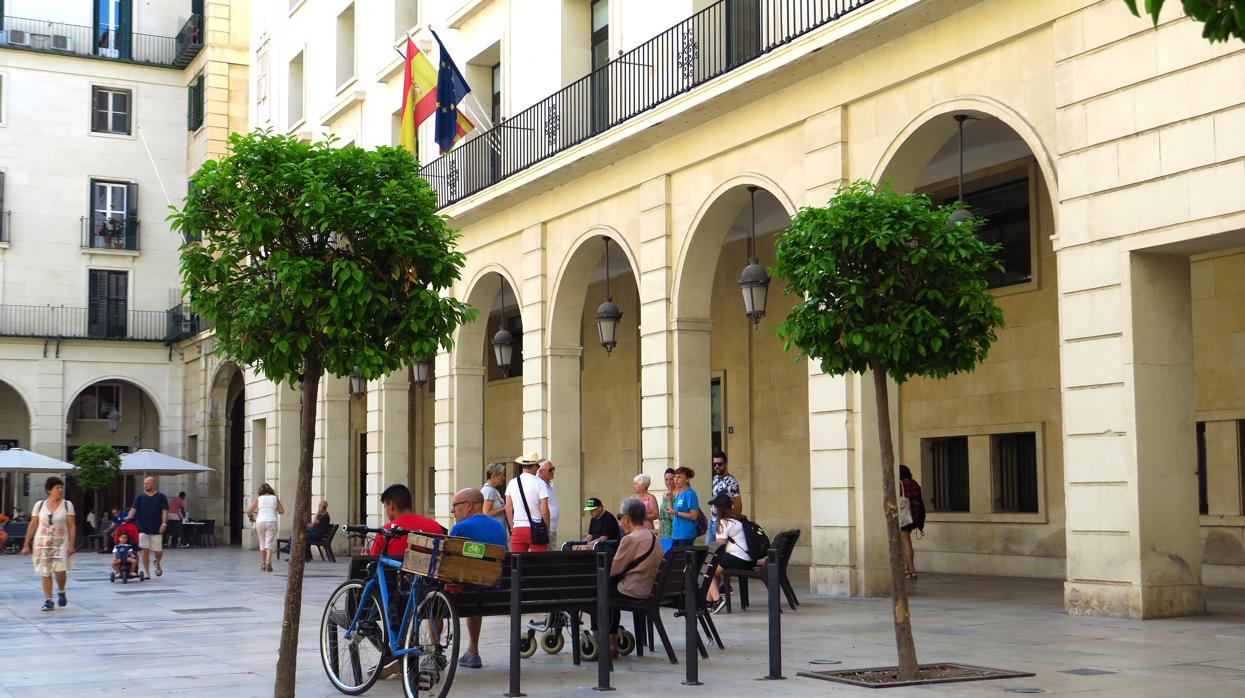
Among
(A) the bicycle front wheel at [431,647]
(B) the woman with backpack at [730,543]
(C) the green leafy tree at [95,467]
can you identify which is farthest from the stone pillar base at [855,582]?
(C) the green leafy tree at [95,467]

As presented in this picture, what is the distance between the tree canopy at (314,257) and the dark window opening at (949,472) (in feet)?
42.0

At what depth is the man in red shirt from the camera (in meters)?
9.58

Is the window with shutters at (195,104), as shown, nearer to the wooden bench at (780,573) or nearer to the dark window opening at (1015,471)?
the dark window opening at (1015,471)

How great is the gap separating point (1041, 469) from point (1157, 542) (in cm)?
661

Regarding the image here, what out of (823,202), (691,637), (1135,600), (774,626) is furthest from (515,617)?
(823,202)

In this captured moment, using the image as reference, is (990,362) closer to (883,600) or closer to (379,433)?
(883,600)

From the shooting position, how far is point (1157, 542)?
12312 mm

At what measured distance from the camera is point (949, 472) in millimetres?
20969

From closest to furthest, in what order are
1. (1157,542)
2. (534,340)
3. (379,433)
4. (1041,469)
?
1. (1157,542)
2. (1041,469)
3. (534,340)
4. (379,433)

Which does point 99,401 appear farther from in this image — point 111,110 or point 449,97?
point 449,97

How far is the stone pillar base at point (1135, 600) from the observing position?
479 inches

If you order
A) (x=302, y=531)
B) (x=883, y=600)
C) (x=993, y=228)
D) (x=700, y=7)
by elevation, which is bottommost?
(x=883, y=600)

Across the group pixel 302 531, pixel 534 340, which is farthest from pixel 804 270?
pixel 534 340

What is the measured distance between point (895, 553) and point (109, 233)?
128 ft
